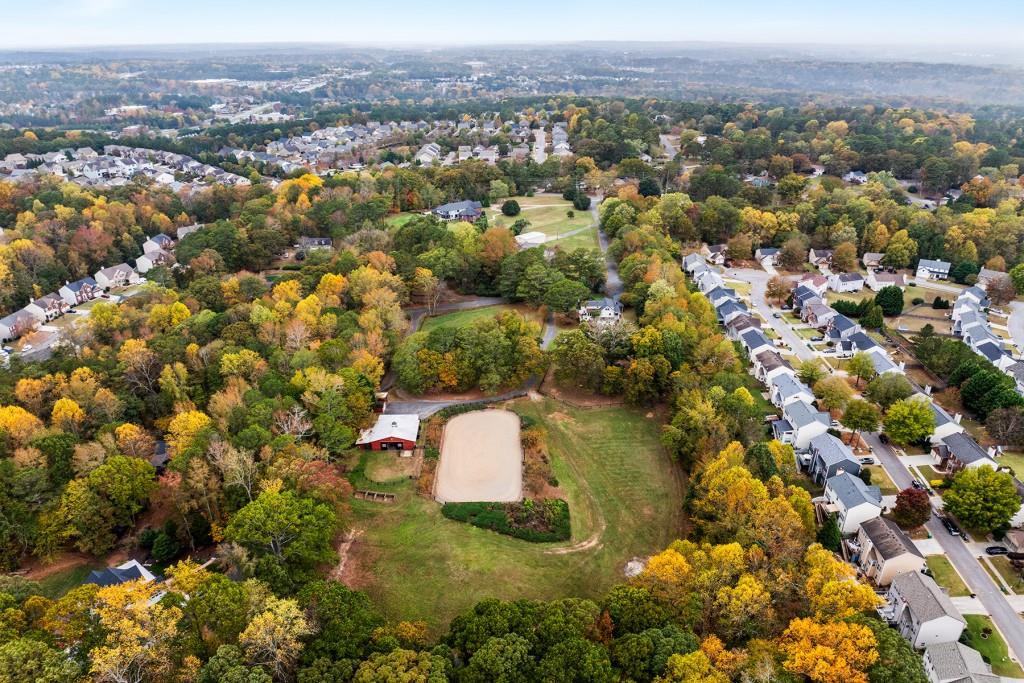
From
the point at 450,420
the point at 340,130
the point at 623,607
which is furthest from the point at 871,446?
the point at 340,130

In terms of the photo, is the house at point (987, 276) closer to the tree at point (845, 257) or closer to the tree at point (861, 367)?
the tree at point (845, 257)

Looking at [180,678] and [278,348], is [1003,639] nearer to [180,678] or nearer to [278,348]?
[180,678]

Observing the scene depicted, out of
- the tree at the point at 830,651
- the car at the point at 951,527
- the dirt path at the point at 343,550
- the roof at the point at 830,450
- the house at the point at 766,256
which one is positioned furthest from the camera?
the house at the point at 766,256

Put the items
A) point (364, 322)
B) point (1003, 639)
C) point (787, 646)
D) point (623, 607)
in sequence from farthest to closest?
point (364, 322) → point (1003, 639) → point (623, 607) → point (787, 646)

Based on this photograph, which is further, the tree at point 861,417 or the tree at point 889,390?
the tree at point 889,390

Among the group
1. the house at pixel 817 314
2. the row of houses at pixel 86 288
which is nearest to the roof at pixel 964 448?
the house at pixel 817 314

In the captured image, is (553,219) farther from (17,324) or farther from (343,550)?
(17,324)
